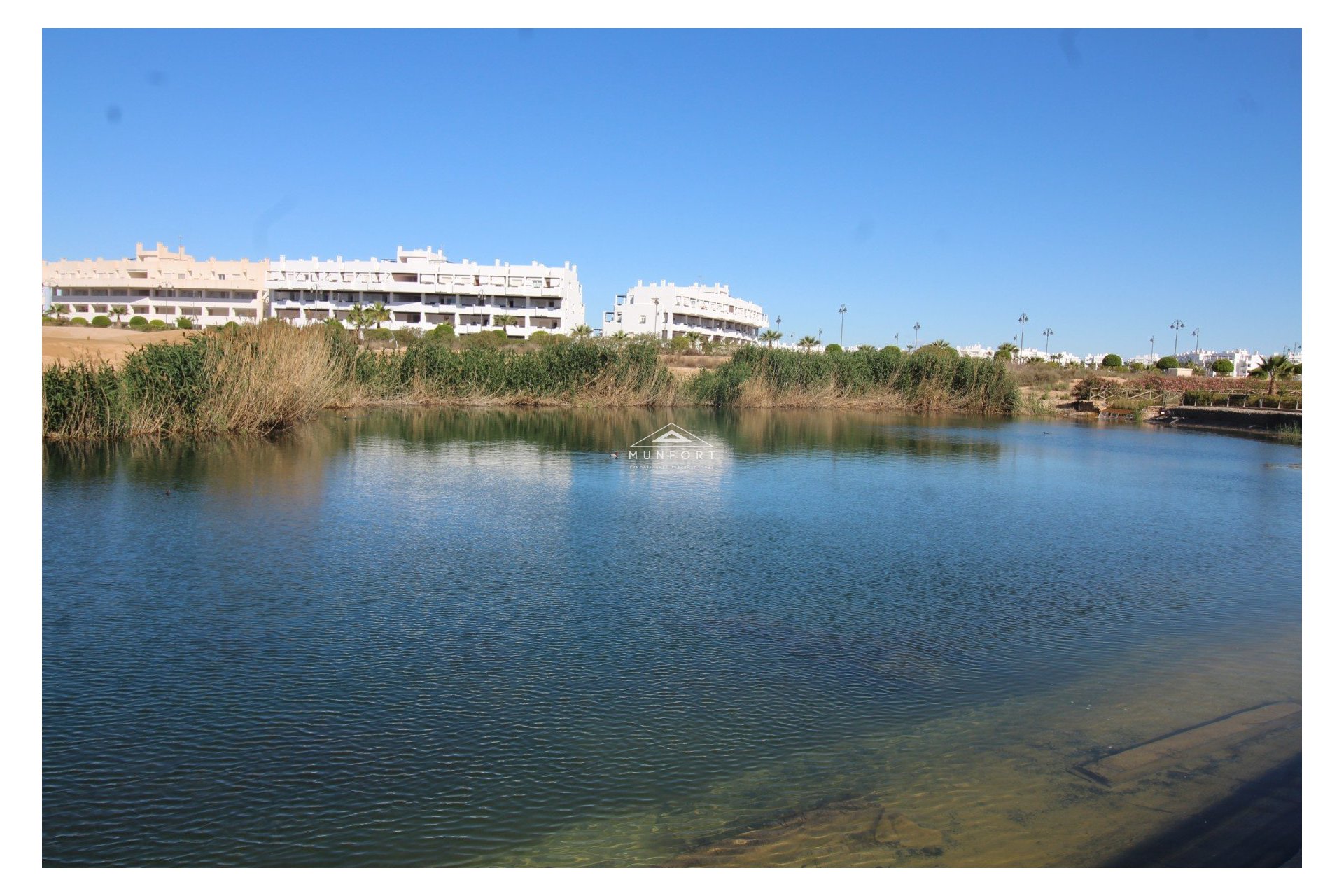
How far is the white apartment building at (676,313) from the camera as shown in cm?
9219

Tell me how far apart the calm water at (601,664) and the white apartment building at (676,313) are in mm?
76456

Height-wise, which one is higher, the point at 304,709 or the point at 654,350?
the point at 654,350

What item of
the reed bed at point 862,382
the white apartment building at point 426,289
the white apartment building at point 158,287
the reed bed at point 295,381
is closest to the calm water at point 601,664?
the reed bed at point 295,381

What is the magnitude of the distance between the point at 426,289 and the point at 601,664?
260 feet

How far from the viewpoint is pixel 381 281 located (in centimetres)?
8306

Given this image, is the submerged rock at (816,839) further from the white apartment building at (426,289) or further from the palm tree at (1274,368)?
the white apartment building at (426,289)

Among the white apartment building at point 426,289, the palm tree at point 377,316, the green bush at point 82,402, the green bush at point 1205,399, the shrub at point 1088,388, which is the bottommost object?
the green bush at point 82,402

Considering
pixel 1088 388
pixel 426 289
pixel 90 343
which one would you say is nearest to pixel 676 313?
pixel 426 289

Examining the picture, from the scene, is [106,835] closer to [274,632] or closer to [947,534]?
[274,632]

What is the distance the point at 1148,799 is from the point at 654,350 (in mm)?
30587

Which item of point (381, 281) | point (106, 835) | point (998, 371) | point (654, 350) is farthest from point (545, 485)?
point (381, 281)

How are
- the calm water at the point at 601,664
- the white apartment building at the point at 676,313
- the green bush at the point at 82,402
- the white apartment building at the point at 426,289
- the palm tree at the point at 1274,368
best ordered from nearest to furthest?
the calm water at the point at 601,664
the green bush at the point at 82,402
the palm tree at the point at 1274,368
the white apartment building at the point at 426,289
the white apartment building at the point at 676,313

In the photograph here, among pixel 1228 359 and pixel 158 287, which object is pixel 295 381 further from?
pixel 1228 359

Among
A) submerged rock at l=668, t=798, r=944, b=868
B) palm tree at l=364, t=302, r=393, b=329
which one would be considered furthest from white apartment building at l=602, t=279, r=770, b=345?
submerged rock at l=668, t=798, r=944, b=868
